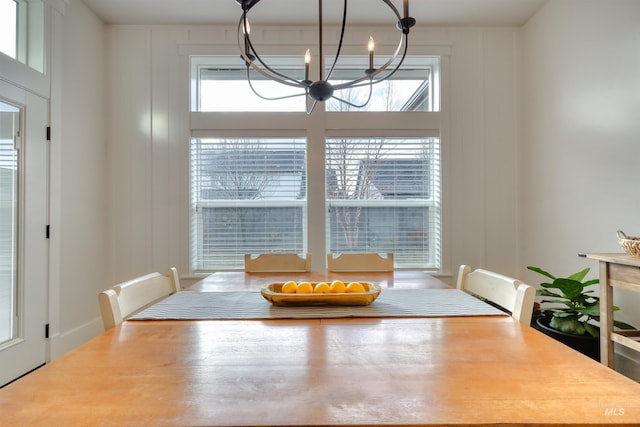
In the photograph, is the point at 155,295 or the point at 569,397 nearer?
the point at 569,397

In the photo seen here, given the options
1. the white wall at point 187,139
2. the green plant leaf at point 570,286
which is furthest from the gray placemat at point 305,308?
the white wall at point 187,139

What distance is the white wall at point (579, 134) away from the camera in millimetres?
1968

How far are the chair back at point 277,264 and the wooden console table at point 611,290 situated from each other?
4.92 feet

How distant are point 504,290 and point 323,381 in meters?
0.85

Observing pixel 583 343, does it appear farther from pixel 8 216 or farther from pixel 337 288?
pixel 8 216

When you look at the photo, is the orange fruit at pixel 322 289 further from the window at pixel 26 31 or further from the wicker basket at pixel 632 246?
the window at pixel 26 31

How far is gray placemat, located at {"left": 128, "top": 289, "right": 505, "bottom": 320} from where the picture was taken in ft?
3.59

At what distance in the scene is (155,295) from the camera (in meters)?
1.38

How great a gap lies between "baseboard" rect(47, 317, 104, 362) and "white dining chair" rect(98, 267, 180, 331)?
154cm

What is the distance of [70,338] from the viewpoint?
2.54 m

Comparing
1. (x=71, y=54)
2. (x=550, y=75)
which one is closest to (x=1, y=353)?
(x=71, y=54)

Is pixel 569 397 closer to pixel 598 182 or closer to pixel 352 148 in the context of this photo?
pixel 598 182

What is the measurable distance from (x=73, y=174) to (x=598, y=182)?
363 cm
